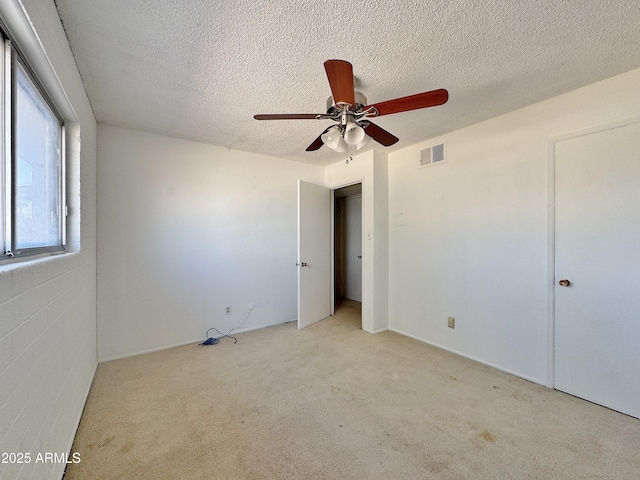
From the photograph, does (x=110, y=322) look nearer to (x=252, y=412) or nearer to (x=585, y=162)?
(x=252, y=412)

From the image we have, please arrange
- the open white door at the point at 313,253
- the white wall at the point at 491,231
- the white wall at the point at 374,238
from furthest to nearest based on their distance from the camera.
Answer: the open white door at the point at 313,253, the white wall at the point at 374,238, the white wall at the point at 491,231

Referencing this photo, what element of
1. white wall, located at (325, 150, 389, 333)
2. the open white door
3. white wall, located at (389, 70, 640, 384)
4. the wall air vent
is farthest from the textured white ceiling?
the open white door

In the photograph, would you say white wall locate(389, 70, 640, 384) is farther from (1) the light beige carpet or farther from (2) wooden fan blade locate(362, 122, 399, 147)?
(2) wooden fan blade locate(362, 122, 399, 147)

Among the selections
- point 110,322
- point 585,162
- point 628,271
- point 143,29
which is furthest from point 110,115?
point 628,271

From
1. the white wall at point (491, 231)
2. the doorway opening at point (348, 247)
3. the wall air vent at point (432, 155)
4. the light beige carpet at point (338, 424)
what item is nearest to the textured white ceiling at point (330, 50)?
the white wall at point (491, 231)

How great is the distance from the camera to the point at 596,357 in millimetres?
1986

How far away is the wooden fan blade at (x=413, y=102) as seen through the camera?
4.99 ft

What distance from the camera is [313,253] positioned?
379 cm

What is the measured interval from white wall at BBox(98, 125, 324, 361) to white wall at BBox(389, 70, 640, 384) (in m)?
1.71

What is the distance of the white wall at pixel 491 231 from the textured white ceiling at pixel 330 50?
238 millimetres

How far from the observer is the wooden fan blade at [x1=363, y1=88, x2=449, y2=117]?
1520 mm

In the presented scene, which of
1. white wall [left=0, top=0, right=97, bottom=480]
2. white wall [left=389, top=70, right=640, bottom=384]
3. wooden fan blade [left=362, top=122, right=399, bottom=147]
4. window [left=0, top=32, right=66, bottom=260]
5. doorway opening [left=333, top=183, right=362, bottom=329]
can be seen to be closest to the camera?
white wall [left=0, top=0, right=97, bottom=480]

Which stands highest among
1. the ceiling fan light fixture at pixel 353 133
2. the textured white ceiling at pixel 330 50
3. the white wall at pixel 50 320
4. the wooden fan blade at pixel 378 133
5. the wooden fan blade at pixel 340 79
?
the textured white ceiling at pixel 330 50

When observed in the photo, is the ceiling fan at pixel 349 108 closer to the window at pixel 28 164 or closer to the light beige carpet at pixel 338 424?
the window at pixel 28 164
